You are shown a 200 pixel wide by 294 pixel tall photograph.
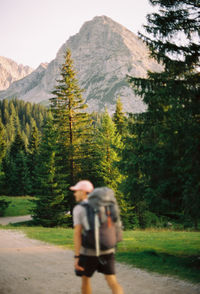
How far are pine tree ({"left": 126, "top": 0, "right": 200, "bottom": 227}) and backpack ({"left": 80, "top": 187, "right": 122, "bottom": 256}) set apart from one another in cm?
363

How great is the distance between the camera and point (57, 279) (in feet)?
21.2

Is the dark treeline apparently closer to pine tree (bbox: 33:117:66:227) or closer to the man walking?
pine tree (bbox: 33:117:66:227)

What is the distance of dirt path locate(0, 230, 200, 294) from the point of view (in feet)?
18.4

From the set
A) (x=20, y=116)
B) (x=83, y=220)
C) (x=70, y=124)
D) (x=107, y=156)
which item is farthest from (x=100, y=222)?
(x=20, y=116)

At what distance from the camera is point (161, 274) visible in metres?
6.76

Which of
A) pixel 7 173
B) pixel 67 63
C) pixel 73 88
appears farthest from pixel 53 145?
pixel 7 173

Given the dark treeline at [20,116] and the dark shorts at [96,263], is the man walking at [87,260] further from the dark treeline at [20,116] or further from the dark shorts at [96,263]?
the dark treeline at [20,116]

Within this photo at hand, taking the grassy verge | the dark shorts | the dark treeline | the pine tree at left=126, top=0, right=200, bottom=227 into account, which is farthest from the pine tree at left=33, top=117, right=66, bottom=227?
the dark treeline

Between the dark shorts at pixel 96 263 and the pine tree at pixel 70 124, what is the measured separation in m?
18.7

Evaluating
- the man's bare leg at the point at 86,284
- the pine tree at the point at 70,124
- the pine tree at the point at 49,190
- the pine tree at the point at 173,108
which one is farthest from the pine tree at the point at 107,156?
the man's bare leg at the point at 86,284

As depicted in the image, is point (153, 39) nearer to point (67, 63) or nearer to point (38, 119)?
point (67, 63)

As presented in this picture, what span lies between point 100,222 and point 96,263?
715 millimetres

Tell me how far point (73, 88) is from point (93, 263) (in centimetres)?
2097

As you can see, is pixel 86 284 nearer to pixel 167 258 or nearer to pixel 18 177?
pixel 167 258
